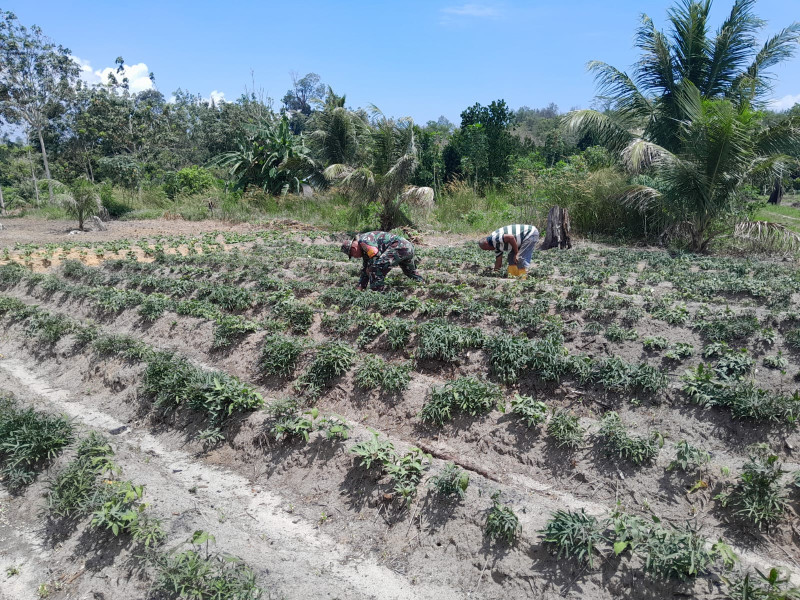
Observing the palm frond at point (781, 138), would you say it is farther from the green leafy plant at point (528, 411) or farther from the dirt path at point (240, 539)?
the dirt path at point (240, 539)

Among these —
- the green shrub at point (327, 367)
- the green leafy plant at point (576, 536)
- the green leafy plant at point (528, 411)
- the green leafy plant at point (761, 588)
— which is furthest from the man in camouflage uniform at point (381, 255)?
the green leafy plant at point (761, 588)

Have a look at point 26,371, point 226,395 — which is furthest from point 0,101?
point 226,395

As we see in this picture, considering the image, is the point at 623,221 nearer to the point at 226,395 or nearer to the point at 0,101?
the point at 226,395

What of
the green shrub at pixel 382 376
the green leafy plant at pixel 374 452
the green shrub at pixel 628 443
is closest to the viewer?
the green shrub at pixel 628 443

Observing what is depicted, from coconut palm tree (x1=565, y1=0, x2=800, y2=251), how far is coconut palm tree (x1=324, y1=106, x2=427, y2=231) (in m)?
4.79

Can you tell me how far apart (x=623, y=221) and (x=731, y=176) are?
10.2 feet

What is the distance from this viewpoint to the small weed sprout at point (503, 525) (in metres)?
3.53

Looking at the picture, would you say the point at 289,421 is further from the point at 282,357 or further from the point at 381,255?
the point at 381,255

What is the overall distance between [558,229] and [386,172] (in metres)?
Answer: 5.30

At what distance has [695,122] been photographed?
1135cm

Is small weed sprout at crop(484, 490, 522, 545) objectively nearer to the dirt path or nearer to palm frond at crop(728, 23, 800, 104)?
the dirt path

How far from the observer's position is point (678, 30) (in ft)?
46.0

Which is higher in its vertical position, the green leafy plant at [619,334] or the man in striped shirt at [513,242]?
the man in striped shirt at [513,242]

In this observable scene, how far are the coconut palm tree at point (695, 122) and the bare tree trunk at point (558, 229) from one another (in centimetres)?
183
